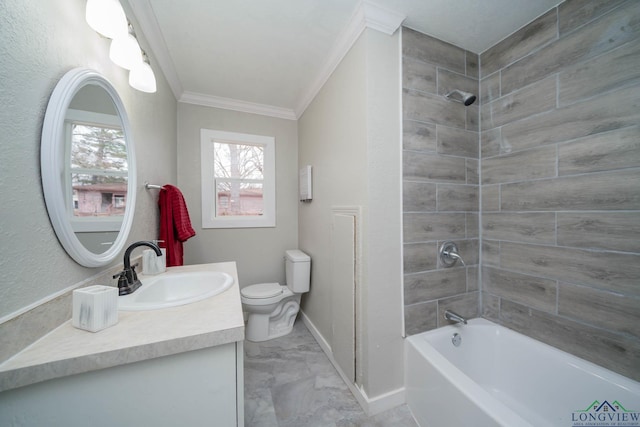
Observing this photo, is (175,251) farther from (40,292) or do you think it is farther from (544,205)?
(544,205)

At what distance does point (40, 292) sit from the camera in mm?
663

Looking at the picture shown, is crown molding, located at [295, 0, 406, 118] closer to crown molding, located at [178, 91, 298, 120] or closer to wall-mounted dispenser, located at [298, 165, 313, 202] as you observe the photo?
wall-mounted dispenser, located at [298, 165, 313, 202]

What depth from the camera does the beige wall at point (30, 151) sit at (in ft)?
1.88

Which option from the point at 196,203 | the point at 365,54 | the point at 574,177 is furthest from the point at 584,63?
the point at 196,203

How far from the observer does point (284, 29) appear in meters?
1.45

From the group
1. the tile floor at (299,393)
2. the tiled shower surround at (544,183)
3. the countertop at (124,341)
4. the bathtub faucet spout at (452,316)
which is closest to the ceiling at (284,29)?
the tiled shower surround at (544,183)

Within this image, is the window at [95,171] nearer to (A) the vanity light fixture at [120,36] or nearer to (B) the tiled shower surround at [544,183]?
(A) the vanity light fixture at [120,36]

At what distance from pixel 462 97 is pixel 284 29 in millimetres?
1257

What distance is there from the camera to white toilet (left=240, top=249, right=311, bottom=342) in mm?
2035

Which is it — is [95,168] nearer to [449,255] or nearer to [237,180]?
[237,180]

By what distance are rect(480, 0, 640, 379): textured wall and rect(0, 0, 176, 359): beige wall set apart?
2.29m

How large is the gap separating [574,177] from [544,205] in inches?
7.8

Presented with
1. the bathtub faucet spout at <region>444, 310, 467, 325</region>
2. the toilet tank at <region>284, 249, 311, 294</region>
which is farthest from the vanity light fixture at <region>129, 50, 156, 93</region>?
the bathtub faucet spout at <region>444, 310, 467, 325</region>

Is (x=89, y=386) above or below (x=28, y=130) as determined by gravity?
below
